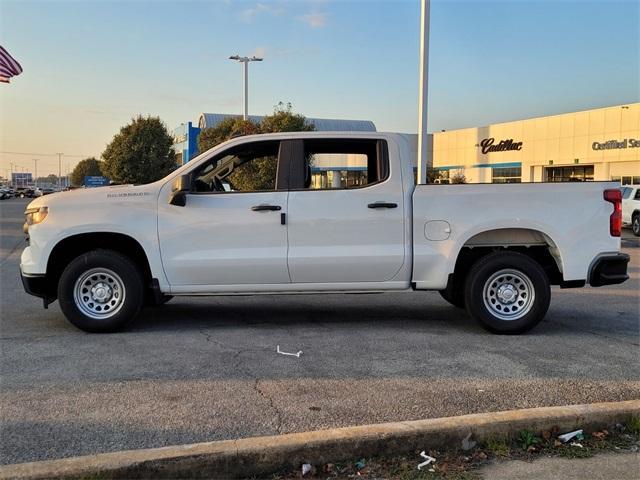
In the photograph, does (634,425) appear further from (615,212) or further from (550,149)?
(550,149)

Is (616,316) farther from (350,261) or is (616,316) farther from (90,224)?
(90,224)

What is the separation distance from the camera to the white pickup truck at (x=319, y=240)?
632 cm

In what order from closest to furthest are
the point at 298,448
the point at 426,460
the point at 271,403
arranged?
the point at 298,448 → the point at 426,460 → the point at 271,403

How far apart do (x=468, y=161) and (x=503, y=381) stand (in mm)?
51884

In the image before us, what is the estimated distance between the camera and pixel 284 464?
3475mm

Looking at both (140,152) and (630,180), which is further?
(140,152)

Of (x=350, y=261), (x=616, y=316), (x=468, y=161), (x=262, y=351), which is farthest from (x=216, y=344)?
(x=468, y=161)

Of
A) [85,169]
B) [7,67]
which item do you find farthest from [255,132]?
[85,169]

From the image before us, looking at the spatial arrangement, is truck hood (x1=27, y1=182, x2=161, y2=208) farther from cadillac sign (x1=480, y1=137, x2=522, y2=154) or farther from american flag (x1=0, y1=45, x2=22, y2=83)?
cadillac sign (x1=480, y1=137, x2=522, y2=154)

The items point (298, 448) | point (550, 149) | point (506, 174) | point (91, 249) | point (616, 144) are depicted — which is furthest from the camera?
point (506, 174)

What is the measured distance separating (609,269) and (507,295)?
1.08m

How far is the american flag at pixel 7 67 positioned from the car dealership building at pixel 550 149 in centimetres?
3003

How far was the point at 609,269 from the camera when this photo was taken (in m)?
6.37

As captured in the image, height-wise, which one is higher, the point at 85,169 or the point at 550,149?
the point at 85,169
